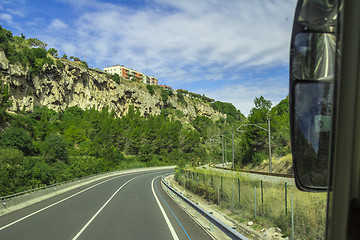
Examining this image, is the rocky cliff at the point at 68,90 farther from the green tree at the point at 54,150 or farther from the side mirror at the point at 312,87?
the side mirror at the point at 312,87

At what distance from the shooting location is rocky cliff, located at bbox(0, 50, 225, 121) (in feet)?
273

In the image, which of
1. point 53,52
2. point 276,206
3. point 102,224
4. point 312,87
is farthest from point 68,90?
point 312,87

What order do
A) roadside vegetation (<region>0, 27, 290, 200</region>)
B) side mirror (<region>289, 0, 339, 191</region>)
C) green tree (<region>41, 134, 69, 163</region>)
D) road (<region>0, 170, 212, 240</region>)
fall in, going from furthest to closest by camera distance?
green tree (<region>41, 134, 69, 163</region>), roadside vegetation (<region>0, 27, 290, 200</region>), road (<region>0, 170, 212, 240</region>), side mirror (<region>289, 0, 339, 191</region>)

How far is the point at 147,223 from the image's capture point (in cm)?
1220

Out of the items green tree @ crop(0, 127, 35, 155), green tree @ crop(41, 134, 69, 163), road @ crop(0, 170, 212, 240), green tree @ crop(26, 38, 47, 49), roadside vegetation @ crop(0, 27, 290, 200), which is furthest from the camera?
green tree @ crop(26, 38, 47, 49)

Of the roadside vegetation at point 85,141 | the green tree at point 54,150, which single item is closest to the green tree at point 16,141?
the roadside vegetation at point 85,141

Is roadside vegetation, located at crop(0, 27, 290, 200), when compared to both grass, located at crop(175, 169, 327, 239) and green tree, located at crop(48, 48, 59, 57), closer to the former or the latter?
green tree, located at crop(48, 48, 59, 57)

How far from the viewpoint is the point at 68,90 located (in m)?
106

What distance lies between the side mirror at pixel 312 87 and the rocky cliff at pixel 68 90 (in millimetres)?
84284

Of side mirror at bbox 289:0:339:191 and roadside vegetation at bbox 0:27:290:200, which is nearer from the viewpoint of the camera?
side mirror at bbox 289:0:339:191

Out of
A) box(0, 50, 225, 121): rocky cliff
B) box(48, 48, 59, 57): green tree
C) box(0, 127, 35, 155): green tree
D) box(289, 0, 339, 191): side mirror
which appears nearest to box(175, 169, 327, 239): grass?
box(289, 0, 339, 191): side mirror

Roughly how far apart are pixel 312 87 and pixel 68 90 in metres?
112

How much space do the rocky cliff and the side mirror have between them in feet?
277

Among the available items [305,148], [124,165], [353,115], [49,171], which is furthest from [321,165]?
[124,165]
